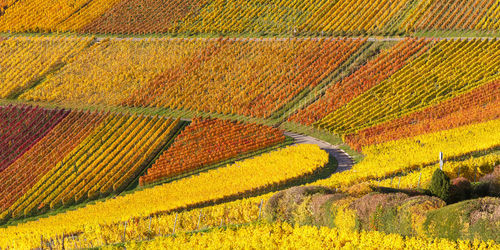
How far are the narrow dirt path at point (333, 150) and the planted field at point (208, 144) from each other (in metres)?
1.62

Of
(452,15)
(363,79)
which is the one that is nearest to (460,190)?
(363,79)

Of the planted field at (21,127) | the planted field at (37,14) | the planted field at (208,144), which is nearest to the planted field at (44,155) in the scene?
the planted field at (21,127)

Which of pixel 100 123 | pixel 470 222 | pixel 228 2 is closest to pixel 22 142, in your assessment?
pixel 100 123

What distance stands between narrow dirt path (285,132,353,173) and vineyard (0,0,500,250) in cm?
16

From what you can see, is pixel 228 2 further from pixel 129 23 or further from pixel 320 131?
pixel 320 131

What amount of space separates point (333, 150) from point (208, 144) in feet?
32.3

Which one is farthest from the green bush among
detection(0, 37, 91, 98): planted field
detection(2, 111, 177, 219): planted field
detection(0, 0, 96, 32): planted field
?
detection(0, 0, 96, 32): planted field

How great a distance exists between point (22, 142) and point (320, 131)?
80.8 feet

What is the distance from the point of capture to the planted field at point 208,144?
57688 millimetres

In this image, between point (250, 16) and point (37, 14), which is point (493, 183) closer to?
point (250, 16)

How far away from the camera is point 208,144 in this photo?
61.3 m

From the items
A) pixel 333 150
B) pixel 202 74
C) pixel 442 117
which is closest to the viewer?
pixel 333 150

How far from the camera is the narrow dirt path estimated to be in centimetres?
5442

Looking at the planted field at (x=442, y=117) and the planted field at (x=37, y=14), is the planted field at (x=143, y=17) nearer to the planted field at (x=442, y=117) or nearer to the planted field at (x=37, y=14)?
the planted field at (x=37, y=14)
